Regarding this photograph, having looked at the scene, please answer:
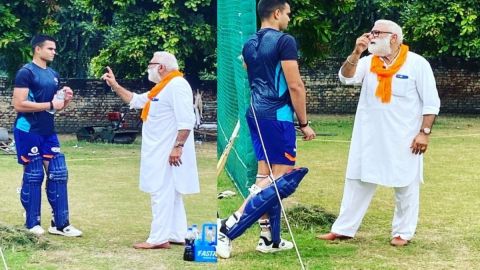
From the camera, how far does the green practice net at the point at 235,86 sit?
3588 mm

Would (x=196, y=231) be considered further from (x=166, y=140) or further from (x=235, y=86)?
(x=235, y=86)

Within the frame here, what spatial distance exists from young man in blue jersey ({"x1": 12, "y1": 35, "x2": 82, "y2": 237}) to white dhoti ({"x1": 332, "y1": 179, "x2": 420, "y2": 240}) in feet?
6.55

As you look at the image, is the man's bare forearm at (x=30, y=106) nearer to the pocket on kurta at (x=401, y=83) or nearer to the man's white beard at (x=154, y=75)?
the man's white beard at (x=154, y=75)

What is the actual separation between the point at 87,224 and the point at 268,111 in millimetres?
1137

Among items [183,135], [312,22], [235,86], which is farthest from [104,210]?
[312,22]

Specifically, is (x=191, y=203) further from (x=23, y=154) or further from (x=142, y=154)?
(x=23, y=154)

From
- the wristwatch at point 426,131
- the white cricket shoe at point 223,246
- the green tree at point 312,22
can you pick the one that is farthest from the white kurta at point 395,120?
the green tree at point 312,22

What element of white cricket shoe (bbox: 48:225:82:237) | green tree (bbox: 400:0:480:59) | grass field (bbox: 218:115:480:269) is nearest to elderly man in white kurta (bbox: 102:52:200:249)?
white cricket shoe (bbox: 48:225:82:237)

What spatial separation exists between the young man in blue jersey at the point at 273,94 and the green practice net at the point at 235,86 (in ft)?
0.26

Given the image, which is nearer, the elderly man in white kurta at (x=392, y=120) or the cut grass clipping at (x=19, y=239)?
the cut grass clipping at (x=19, y=239)

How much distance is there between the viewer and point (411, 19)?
1478cm

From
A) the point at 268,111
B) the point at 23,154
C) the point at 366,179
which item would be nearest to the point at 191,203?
the point at 23,154

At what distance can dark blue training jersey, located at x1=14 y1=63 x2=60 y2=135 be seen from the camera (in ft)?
12.0

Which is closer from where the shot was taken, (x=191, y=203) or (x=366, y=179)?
(x=191, y=203)
